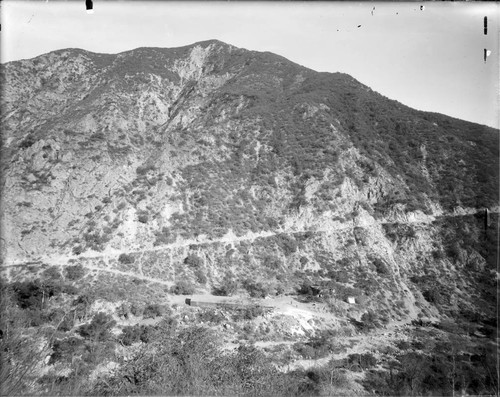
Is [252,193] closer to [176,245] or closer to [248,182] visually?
[248,182]

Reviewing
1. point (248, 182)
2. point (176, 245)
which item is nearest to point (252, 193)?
point (248, 182)

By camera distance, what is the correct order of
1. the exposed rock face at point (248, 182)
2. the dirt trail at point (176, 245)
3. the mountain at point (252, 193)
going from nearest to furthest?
1. the dirt trail at point (176, 245)
2. the mountain at point (252, 193)
3. the exposed rock face at point (248, 182)

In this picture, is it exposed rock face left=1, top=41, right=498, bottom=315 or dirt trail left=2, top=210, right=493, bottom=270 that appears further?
exposed rock face left=1, top=41, right=498, bottom=315

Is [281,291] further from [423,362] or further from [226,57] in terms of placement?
[226,57]

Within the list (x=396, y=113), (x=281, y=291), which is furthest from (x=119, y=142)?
(x=396, y=113)

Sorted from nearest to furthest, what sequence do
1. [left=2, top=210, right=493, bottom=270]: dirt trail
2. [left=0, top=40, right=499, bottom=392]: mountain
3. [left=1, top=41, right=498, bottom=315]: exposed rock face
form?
[left=2, top=210, right=493, bottom=270]: dirt trail < [left=0, top=40, right=499, bottom=392]: mountain < [left=1, top=41, right=498, bottom=315]: exposed rock face

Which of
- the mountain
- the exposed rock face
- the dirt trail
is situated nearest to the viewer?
the dirt trail
